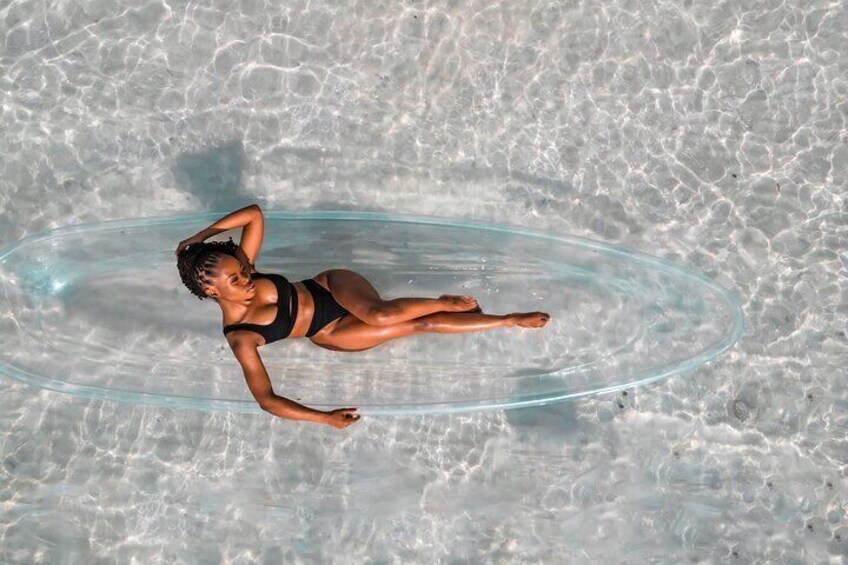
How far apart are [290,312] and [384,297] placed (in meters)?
0.66

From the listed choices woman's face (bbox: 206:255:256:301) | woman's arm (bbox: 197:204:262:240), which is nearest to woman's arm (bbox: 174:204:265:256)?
woman's arm (bbox: 197:204:262:240)

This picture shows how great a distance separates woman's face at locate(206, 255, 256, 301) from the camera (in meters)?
2.58

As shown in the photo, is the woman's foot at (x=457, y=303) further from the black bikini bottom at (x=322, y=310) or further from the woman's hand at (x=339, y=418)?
the woman's hand at (x=339, y=418)

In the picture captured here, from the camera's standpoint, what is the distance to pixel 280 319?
2.98 m

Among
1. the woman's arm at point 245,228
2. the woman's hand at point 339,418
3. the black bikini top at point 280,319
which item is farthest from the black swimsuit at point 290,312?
the woman's hand at point 339,418

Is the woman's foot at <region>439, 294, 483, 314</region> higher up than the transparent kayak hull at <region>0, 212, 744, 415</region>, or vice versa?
the woman's foot at <region>439, 294, 483, 314</region>

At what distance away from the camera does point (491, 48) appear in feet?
12.1

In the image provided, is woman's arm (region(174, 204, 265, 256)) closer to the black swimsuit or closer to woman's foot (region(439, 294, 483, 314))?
the black swimsuit

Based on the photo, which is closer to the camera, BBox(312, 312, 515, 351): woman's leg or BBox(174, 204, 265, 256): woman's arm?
BBox(174, 204, 265, 256): woman's arm

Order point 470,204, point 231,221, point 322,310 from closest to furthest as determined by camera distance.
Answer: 1. point 231,221
2. point 322,310
3. point 470,204

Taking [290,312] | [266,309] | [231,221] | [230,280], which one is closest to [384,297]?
[290,312]

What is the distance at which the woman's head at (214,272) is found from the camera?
258 centimetres

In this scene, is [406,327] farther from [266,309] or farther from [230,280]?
[230,280]

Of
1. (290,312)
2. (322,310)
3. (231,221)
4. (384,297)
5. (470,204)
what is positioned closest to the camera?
(231,221)
